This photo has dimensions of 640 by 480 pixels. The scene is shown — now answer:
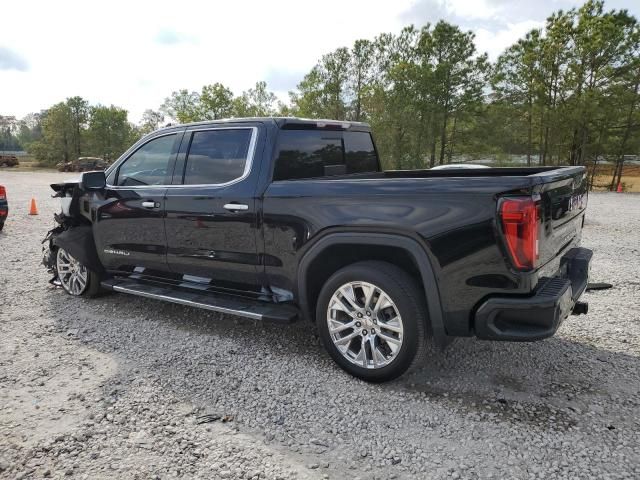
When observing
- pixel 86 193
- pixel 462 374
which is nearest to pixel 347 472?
pixel 462 374

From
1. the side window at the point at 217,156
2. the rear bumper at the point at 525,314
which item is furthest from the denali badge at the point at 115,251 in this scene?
the rear bumper at the point at 525,314

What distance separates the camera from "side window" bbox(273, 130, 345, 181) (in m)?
3.90

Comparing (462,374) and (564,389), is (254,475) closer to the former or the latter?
(462,374)

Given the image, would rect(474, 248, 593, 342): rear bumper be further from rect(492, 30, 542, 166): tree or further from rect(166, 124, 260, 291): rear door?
rect(492, 30, 542, 166): tree

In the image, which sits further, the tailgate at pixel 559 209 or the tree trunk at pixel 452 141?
the tree trunk at pixel 452 141

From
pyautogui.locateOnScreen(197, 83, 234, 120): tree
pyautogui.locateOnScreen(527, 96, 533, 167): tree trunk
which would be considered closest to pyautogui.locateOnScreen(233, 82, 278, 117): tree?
pyautogui.locateOnScreen(197, 83, 234, 120): tree

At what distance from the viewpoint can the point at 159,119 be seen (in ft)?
196

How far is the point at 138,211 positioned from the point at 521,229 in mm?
3490

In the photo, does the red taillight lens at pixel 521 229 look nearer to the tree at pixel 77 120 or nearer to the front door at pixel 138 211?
the front door at pixel 138 211

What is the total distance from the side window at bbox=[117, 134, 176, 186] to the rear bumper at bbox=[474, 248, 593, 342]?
3.06 m

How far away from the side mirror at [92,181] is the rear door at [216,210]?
3.02ft

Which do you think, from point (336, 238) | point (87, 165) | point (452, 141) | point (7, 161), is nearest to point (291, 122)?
point (336, 238)

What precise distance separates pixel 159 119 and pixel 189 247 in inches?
2387

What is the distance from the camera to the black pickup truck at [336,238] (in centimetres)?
284
